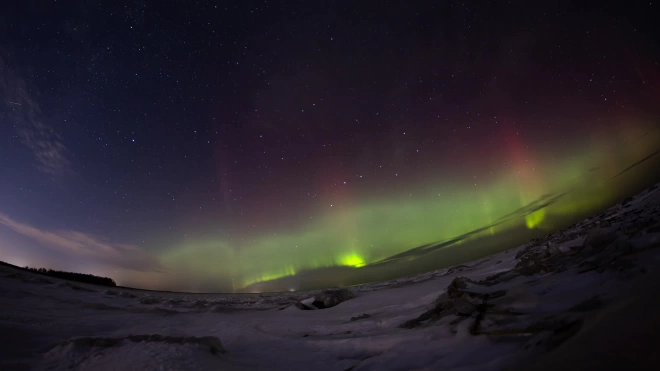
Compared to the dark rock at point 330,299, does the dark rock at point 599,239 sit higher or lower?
higher

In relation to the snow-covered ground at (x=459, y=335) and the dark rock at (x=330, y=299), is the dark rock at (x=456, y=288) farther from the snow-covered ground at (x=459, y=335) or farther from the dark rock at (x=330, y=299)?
the dark rock at (x=330, y=299)

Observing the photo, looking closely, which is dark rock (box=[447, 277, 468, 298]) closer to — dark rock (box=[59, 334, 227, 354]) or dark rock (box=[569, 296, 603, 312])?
dark rock (box=[569, 296, 603, 312])

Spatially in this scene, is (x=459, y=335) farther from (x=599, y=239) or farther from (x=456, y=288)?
(x=599, y=239)

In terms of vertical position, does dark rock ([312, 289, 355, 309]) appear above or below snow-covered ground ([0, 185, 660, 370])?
below

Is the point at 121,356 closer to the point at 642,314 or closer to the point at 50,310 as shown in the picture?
the point at 642,314

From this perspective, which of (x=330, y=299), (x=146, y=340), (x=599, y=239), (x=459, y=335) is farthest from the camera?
(x=330, y=299)

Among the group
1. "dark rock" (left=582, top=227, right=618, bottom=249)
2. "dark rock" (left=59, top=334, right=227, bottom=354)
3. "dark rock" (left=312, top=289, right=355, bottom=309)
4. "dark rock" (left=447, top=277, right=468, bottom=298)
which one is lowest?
"dark rock" (left=312, top=289, right=355, bottom=309)

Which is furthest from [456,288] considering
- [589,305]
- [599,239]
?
[599,239]

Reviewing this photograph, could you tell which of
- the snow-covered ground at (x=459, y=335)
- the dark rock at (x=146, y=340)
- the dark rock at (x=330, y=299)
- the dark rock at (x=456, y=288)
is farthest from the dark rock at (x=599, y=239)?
the dark rock at (x=330, y=299)

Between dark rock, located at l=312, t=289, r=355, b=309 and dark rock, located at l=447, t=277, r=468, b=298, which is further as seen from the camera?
dark rock, located at l=312, t=289, r=355, b=309

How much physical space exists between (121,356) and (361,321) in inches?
117

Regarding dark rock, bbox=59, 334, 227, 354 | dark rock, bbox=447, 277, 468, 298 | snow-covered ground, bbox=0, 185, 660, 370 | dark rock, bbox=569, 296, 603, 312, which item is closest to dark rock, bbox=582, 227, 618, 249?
snow-covered ground, bbox=0, 185, 660, 370

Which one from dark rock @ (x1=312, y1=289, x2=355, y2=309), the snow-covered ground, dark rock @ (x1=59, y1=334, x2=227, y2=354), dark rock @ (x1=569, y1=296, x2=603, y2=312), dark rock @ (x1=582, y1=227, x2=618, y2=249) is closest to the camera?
the snow-covered ground

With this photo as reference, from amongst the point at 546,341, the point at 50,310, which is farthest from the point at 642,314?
the point at 50,310
